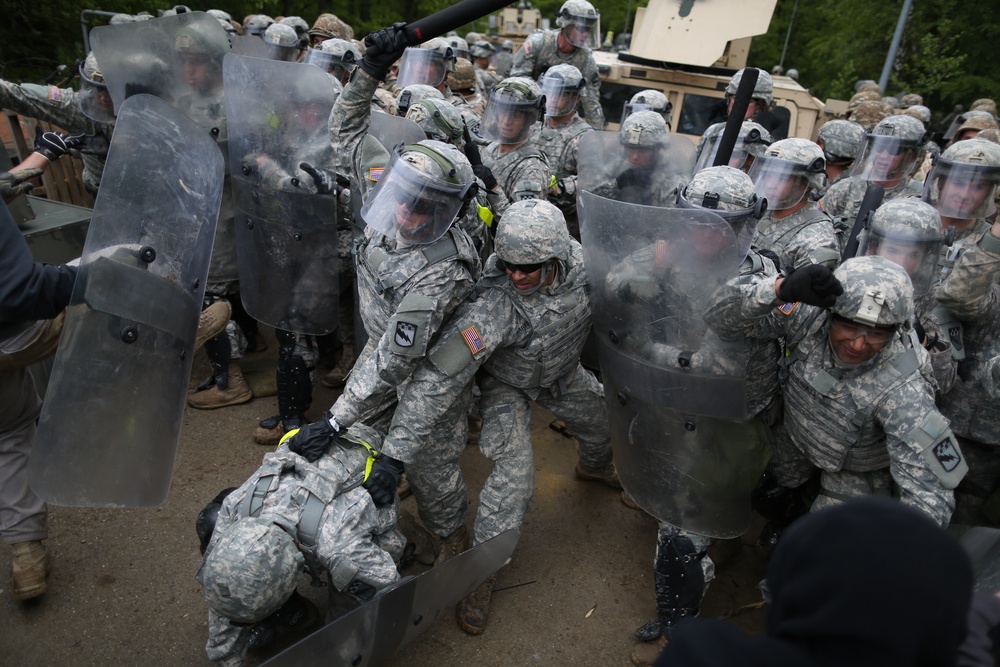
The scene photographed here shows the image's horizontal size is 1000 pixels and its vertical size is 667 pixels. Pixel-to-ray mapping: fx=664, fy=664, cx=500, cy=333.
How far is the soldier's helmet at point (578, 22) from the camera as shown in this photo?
6.64 meters

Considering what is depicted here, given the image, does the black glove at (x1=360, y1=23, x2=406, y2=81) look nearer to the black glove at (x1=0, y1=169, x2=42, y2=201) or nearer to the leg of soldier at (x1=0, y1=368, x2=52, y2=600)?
the black glove at (x1=0, y1=169, x2=42, y2=201)

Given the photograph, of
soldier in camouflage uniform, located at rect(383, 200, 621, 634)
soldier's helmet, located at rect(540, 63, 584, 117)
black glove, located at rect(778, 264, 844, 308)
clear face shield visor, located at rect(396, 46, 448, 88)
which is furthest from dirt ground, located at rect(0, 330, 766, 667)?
clear face shield visor, located at rect(396, 46, 448, 88)

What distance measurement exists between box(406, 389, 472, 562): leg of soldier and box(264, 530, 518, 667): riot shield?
1.42 feet

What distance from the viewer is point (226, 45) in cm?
468

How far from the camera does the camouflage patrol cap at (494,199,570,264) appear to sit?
3.00 metres

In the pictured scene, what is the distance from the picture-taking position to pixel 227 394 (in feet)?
15.7

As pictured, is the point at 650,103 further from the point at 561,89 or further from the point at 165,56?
the point at 165,56

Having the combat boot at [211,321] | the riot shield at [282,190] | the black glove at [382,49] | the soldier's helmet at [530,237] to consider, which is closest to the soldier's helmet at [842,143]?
the soldier's helmet at [530,237]

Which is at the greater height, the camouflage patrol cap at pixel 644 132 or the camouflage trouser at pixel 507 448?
the camouflage patrol cap at pixel 644 132

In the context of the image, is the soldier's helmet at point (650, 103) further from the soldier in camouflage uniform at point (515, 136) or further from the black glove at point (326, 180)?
the black glove at point (326, 180)

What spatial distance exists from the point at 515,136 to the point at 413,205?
1.99 meters

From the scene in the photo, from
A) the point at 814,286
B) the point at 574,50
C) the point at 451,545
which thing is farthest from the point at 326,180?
the point at 574,50

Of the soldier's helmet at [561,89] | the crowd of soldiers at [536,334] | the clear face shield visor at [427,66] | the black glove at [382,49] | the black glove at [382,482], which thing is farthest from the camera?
the clear face shield visor at [427,66]

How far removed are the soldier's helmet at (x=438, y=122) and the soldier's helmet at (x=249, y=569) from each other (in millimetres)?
2614
